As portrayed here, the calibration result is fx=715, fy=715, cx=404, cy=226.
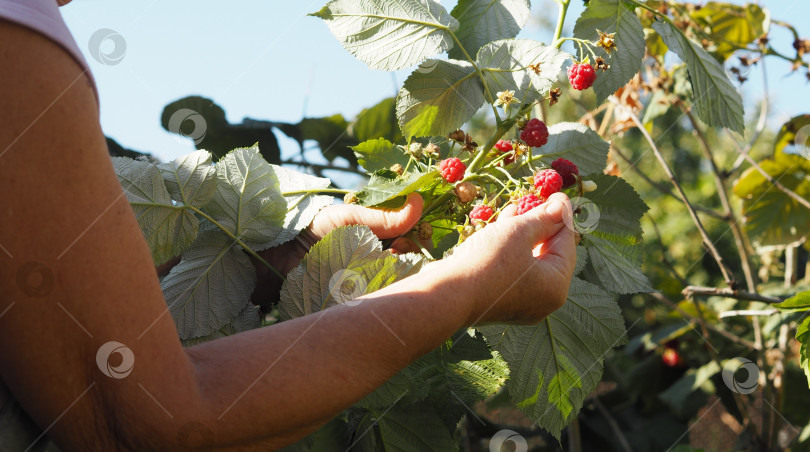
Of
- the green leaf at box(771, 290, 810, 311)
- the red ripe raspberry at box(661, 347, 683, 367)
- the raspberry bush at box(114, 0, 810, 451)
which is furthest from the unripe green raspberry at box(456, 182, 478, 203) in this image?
the red ripe raspberry at box(661, 347, 683, 367)

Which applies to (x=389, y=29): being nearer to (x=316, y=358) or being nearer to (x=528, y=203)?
(x=528, y=203)

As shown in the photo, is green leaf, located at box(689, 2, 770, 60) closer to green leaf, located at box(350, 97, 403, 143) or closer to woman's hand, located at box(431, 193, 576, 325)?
green leaf, located at box(350, 97, 403, 143)

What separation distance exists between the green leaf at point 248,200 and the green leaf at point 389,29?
0.16 metres

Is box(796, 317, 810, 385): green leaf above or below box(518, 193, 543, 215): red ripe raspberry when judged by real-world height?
below

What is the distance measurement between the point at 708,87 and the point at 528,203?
34 centimetres

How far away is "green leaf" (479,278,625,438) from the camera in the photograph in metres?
0.71

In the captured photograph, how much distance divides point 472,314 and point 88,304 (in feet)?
0.85

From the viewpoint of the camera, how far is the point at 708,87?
0.82m

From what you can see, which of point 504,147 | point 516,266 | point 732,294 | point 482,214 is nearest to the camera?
point 516,266

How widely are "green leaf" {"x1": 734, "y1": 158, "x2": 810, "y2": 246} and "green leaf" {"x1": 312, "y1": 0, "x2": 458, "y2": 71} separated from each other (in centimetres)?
111

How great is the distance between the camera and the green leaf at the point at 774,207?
1604 mm

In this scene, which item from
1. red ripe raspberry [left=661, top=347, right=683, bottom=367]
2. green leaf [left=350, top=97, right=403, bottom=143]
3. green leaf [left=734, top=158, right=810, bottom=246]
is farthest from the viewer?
red ripe raspberry [left=661, top=347, right=683, bottom=367]

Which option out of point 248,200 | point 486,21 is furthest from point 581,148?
point 248,200

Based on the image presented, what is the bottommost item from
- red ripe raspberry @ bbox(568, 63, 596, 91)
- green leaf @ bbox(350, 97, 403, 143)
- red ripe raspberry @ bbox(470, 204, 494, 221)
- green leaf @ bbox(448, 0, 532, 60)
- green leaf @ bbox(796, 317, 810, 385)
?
green leaf @ bbox(796, 317, 810, 385)
